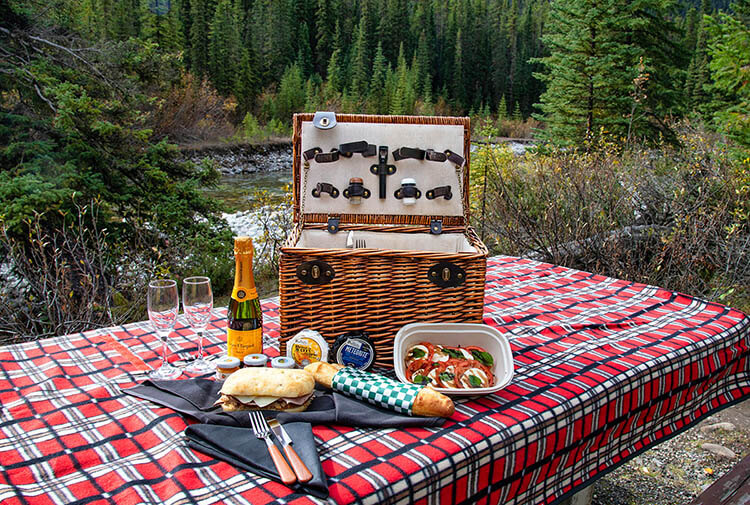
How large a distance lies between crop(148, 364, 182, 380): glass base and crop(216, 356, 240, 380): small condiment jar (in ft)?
0.40

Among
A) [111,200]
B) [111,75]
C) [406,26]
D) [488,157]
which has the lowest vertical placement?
[111,200]

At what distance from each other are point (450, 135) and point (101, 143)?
326 centimetres

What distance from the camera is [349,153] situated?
1.74m

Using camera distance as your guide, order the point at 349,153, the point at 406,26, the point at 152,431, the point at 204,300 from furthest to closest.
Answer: the point at 406,26 < the point at 349,153 < the point at 204,300 < the point at 152,431

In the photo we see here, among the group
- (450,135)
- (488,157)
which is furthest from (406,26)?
(450,135)

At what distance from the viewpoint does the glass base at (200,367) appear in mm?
1225

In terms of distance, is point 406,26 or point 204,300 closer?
point 204,300

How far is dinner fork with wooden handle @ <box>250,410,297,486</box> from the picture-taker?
0.81 meters

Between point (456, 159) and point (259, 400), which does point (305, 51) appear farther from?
point (259, 400)

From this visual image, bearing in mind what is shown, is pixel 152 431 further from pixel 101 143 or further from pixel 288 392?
pixel 101 143

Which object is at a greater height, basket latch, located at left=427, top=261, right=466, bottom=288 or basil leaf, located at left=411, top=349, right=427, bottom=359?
basket latch, located at left=427, top=261, right=466, bottom=288

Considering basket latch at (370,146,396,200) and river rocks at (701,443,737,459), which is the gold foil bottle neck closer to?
basket latch at (370,146,396,200)

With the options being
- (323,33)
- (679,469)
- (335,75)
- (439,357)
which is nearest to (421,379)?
(439,357)

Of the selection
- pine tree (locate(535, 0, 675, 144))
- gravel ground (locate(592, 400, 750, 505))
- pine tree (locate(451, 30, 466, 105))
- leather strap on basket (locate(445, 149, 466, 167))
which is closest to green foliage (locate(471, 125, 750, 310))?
gravel ground (locate(592, 400, 750, 505))
